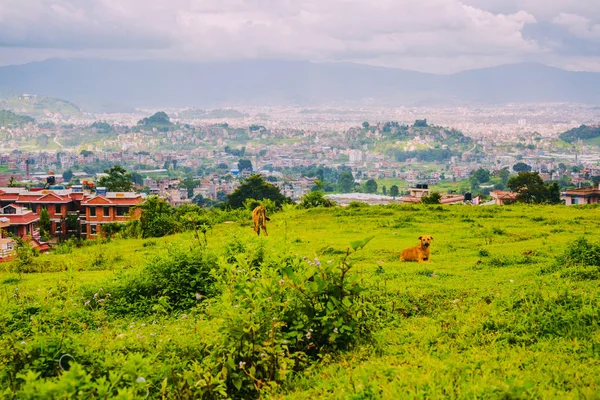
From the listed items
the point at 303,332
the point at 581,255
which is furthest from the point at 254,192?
the point at 303,332

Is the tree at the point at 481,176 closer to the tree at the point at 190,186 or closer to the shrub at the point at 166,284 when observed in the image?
the tree at the point at 190,186

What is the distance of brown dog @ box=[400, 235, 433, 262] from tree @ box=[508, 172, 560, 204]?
16.0 metres

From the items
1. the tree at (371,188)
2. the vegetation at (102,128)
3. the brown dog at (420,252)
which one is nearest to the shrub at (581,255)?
the brown dog at (420,252)

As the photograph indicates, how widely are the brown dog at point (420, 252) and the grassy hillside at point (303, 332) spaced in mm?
902

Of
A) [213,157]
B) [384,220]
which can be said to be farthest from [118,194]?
[213,157]

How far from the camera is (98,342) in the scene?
429cm

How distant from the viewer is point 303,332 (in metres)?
4.13

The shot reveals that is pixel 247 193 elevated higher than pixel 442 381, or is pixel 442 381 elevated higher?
pixel 442 381

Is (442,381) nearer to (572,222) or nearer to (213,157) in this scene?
(572,222)

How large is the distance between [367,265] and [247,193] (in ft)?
64.2

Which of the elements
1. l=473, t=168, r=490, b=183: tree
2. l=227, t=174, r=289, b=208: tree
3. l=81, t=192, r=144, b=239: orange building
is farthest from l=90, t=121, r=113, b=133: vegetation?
l=81, t=192, r=144, b=239: orange building

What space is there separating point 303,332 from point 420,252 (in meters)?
4.22

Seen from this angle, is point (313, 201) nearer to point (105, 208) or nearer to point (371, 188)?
point (105, 208)

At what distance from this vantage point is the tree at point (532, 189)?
23188 mm
